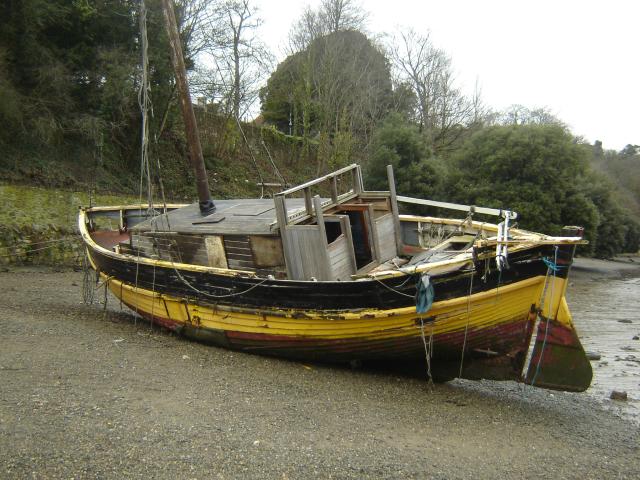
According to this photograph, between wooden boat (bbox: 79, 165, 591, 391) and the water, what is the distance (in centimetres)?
233

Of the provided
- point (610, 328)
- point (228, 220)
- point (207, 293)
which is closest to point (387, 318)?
point (207, 293)

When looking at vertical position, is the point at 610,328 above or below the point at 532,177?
below

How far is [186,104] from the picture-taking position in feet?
36.9

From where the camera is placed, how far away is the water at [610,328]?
29.9 ft

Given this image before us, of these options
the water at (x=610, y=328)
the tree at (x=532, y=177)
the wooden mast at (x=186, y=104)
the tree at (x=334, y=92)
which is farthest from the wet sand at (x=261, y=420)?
the tree at (x=334, y=92)

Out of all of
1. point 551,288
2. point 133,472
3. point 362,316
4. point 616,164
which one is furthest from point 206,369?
point 616,164

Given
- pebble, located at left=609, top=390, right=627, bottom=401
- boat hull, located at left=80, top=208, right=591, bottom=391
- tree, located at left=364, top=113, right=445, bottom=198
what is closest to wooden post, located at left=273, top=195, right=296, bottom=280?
boat hull, located at left=80, top=208, right=591, bottom=391

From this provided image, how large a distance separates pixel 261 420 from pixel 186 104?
770cm

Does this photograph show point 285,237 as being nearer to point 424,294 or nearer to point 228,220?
point 228,220

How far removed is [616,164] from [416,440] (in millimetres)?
58840

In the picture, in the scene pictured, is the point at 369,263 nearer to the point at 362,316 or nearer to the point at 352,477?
the point at 362,316

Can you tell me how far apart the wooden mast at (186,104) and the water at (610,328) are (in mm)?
7983

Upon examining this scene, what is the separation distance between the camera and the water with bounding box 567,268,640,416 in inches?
359

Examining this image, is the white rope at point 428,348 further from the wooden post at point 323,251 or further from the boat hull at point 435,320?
the wooden post at point 323,251
